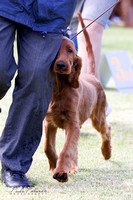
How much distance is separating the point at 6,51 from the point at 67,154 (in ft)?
2.56

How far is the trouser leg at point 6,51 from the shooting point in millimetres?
2555

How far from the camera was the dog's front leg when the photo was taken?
8.70 feet

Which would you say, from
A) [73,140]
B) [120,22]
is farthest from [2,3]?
[120,22]

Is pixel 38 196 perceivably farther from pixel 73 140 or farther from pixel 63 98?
pixel 63 98

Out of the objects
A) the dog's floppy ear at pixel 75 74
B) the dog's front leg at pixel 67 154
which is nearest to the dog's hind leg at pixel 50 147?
the dog's front leg at pixel 67 154

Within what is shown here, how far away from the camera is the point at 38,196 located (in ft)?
8.24

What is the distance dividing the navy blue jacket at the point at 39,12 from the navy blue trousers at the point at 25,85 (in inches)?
2.2

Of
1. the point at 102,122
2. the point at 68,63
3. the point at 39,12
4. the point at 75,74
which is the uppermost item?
the point at 39,12

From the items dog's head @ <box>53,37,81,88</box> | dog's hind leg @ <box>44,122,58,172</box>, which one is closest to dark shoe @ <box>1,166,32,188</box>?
dog's hind leg @ <box>44,122,58,172</box>

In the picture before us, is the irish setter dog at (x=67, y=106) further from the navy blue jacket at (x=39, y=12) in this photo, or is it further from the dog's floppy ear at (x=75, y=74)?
the navy blue jacket at (x=39, y=12)

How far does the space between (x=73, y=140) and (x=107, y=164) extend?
0.70m

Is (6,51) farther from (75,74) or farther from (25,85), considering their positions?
(75,74)

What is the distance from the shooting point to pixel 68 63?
9.04 feet

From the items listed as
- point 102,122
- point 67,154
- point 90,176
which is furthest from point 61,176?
point 102,122
